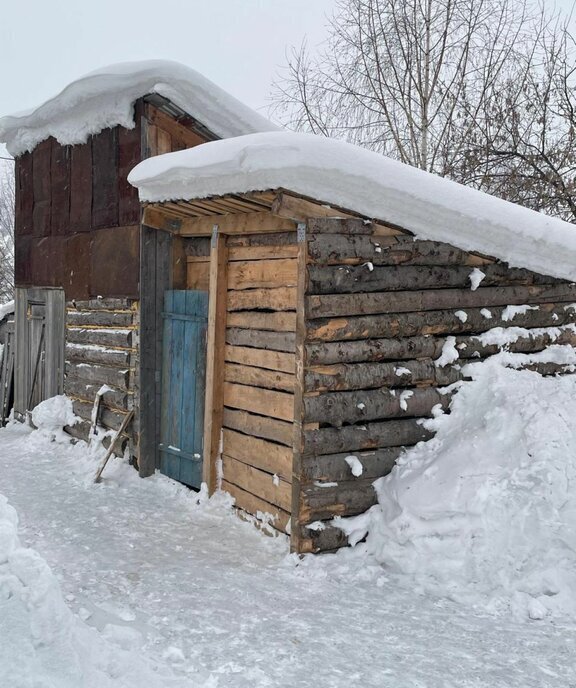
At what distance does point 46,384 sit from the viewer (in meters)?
9.84

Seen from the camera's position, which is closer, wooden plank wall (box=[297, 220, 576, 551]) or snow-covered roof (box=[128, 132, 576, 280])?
snow-covered roof (box=[128, 132, 576, 280])

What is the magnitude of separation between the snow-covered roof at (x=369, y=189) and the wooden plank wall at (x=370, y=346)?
0.59 feet

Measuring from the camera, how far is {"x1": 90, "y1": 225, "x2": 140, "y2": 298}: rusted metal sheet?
24.8ft

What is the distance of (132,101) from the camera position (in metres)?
7.53

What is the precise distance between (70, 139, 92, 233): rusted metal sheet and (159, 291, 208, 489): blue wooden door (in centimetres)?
200

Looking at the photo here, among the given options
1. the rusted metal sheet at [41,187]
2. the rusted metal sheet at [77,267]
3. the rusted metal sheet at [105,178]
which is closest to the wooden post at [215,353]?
the rusted metal sheet at [105,178]

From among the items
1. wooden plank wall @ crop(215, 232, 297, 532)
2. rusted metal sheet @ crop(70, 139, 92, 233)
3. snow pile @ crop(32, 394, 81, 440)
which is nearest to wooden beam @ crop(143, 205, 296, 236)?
wooden plank wall @ crop(215, 232, 297, 532)

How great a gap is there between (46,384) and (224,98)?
5083 mm

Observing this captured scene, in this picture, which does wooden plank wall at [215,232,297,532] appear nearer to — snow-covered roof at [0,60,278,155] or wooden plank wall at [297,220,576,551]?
wooden plank wall at [297,220,576,551]

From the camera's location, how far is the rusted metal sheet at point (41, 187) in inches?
373

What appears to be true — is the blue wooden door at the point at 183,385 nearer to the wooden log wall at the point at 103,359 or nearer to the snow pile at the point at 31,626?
the wooden log wall at the point at 103,359

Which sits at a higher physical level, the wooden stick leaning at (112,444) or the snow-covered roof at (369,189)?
the snow-covered roof at (369,189)

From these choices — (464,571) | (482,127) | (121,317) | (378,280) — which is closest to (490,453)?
(464,571)

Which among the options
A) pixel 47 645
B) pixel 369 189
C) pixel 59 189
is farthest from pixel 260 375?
pixel 59 189
